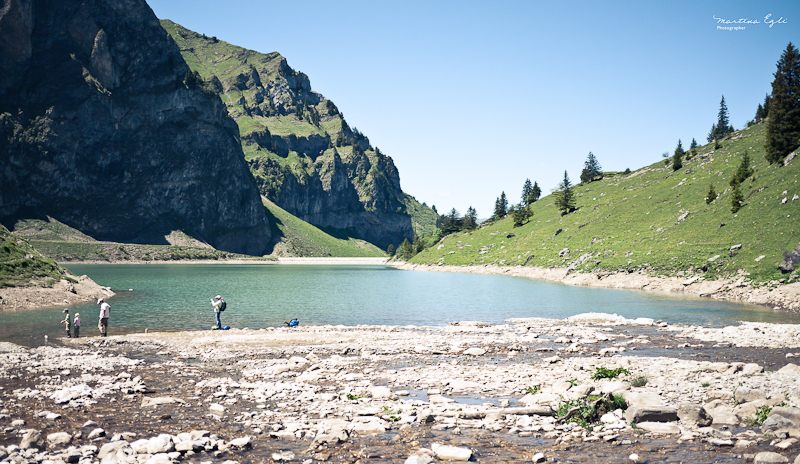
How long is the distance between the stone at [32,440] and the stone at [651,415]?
56.6 ft

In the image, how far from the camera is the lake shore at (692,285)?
44438mm

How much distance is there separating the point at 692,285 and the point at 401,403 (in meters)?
56.8

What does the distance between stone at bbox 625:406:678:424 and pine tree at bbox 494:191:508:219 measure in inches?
6999

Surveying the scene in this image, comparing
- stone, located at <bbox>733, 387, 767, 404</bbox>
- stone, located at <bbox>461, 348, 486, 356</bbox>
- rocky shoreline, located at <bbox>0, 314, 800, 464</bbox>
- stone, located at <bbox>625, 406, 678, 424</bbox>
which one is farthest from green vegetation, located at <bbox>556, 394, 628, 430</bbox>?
stone, located at <bbox>461, 348, 486, 356</bbox>

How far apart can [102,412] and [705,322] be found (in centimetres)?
4055

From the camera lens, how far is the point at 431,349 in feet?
89.5

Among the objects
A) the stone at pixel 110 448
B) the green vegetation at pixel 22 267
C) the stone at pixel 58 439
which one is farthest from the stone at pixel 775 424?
the green vegetation at pixel 22 267

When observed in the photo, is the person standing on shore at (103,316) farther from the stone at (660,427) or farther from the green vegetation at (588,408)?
the stone at (660,427)

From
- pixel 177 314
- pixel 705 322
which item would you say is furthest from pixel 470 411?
pixel 177 314

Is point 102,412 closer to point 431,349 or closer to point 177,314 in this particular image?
point 431,349

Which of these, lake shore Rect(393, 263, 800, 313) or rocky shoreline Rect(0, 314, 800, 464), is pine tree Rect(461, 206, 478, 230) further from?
rocky shoreline Rect(0, 314, 800, 464)

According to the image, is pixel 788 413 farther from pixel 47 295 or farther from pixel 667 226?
pixel 667 226

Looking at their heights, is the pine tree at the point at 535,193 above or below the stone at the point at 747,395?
above

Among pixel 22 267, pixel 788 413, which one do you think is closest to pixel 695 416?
pixel 788 413
